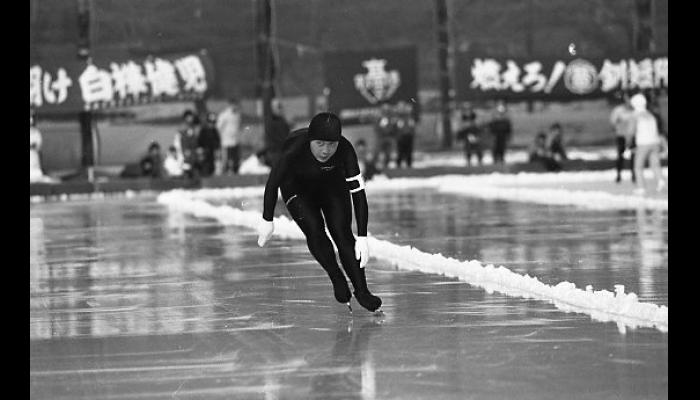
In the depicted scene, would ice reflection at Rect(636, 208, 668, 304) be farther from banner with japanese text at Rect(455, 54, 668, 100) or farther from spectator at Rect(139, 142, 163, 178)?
banner with japanese text at Rect(455, 54, 668, 100)

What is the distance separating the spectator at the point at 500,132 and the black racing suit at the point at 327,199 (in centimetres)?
2409

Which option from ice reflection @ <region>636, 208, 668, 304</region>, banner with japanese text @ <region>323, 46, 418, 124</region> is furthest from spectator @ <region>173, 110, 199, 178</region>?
ice reflection @ <region>636, 208, 668, 304</region>

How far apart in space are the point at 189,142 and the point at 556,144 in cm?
840

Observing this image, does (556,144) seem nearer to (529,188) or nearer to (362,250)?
(529,188)

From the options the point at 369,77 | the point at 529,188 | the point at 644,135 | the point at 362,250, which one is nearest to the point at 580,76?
the point at 369,77

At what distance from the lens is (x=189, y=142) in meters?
31.5

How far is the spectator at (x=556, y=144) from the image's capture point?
109 feet

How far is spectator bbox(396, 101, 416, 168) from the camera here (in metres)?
33.4

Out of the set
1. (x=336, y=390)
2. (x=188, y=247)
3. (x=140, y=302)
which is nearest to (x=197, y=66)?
(x=188, y=247)

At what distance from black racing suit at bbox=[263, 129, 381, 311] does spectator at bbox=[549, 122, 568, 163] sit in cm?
2350

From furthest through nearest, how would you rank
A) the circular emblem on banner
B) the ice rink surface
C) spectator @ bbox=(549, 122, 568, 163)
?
the circular emblem on banner → spectator @ bbox=(549, 122, 568, 163) → the ice rink surface

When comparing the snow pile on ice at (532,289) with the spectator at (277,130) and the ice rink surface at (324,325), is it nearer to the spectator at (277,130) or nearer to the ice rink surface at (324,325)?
the ice rink surface at (324,325)

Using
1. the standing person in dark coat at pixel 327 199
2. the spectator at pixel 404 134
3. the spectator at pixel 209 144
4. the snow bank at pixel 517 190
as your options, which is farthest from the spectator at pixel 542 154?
the standing person in dark coat at pixel 327 199

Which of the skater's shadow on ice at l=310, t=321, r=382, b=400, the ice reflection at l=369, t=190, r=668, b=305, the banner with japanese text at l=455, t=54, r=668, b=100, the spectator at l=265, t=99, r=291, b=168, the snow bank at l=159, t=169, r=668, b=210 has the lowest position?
the snow bank at l=159, t=169, r=668, b=210
